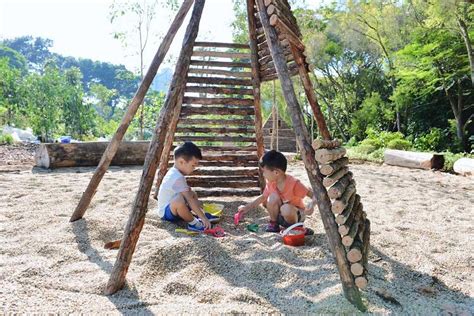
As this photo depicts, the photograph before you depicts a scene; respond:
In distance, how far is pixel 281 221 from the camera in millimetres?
3680

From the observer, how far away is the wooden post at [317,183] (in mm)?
2200

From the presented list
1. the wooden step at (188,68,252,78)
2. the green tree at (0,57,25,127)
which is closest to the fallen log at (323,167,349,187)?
the wooden step at (188,68,252,78)

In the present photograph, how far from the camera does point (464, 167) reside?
28.9 feet

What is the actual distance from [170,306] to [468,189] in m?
6.54

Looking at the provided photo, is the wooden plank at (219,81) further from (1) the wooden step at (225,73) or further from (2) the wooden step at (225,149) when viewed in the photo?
(2) the wooden step at (225,149)

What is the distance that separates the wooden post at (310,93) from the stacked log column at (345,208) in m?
1.58

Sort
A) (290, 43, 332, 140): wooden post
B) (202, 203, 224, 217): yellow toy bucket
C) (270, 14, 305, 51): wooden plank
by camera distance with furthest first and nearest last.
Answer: (290, 43, 332, 140): wooden post, (202, 203, 224, 217): yellow toy bucket, (270, 14, 305, 51): wooden plank

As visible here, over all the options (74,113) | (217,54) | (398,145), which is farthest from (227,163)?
(74,113)

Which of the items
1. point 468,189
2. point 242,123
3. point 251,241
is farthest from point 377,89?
point 251,241

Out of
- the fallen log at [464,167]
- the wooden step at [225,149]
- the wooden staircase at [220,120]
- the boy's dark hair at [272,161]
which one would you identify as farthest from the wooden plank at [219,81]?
the fallen log at [464,167]

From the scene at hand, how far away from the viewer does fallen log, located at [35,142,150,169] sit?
8.07 m

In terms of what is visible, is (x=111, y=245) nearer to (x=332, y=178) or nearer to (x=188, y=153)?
(x=188, y=153)

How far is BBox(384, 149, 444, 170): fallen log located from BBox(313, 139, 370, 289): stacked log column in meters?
8.13

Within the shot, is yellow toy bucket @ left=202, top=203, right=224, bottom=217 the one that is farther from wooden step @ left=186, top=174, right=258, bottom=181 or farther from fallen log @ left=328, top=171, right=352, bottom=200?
fallen log @ left=328, top=171, right=352, bottom=200
